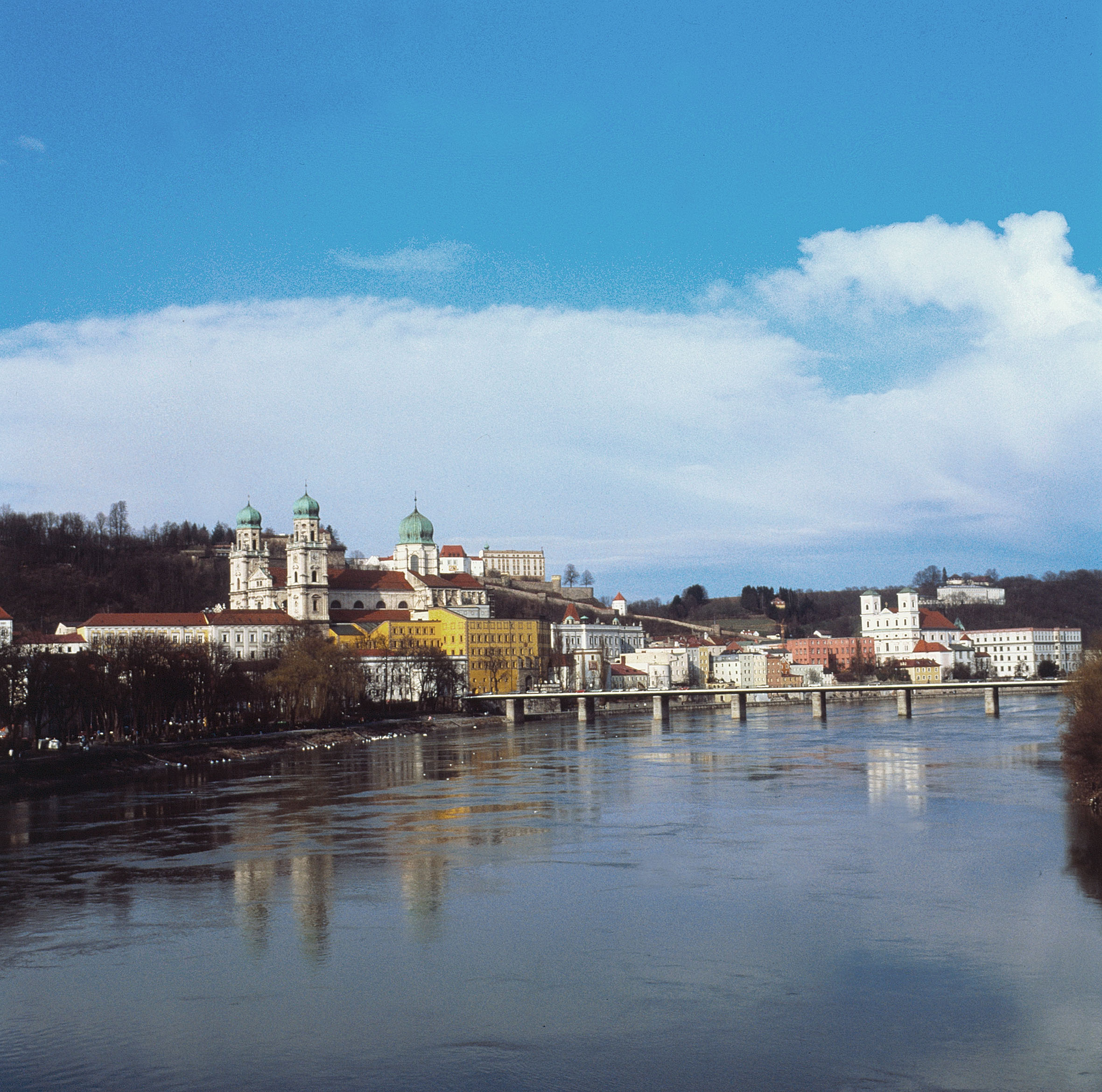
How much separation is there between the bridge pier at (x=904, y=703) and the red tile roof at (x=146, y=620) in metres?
60.2

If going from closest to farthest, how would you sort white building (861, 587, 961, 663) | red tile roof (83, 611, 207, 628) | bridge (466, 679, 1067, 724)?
1. bridge (466, 679, 1067, 724)
2. red tile roof (83, 611, 207, 628)
3. white building (861, 587, 961, 663)

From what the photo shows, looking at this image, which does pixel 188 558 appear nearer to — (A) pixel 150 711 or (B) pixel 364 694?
(B) pixel 364 694

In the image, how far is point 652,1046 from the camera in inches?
585

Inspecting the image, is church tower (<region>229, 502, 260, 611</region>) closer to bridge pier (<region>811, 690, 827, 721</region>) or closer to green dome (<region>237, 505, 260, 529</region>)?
green dome (<region>237, 505, 260, 529</region>)

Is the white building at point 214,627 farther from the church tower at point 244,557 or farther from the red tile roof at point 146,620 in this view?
the church tower at point 244,557

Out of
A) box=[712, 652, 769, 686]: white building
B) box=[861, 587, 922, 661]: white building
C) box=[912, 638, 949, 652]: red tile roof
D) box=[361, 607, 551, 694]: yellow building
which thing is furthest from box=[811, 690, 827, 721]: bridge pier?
box=[861, 587, 922, 661]: white building

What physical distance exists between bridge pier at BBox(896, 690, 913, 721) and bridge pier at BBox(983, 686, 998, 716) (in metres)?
4.81

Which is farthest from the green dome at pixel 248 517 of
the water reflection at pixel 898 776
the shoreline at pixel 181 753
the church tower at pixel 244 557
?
the water reflection at pixel 898 776

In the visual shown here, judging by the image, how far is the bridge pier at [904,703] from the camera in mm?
86625

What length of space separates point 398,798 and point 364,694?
50.4 m

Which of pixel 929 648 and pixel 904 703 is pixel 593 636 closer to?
pixel 929 648

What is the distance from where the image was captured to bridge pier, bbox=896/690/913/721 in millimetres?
86625

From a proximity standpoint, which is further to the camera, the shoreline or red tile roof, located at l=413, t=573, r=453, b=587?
red tile roof, located at l=413, t=573, r=453, b=587

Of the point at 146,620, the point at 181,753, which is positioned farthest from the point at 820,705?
the point at 146,620
